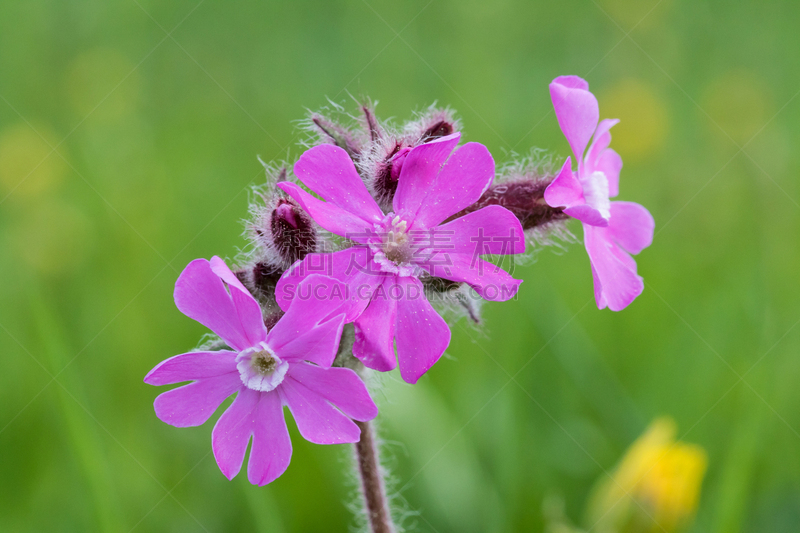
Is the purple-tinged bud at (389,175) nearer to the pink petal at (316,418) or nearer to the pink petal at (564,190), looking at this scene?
the pink petal at (564,190)

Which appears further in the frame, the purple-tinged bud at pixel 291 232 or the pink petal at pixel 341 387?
the purple-tinged bud at pixel 291 232

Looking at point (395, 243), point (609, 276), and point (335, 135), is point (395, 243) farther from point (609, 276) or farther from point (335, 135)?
point (609, 276)

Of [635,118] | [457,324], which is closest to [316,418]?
[457,324]

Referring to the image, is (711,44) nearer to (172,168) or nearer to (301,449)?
(172,168)

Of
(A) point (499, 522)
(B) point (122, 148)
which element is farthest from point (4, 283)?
(A) point (499, 522)

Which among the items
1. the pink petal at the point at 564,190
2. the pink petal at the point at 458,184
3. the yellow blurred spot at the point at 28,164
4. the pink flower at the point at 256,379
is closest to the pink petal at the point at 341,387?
the pink flower at the point at 256,379

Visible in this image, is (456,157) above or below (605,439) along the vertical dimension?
above
